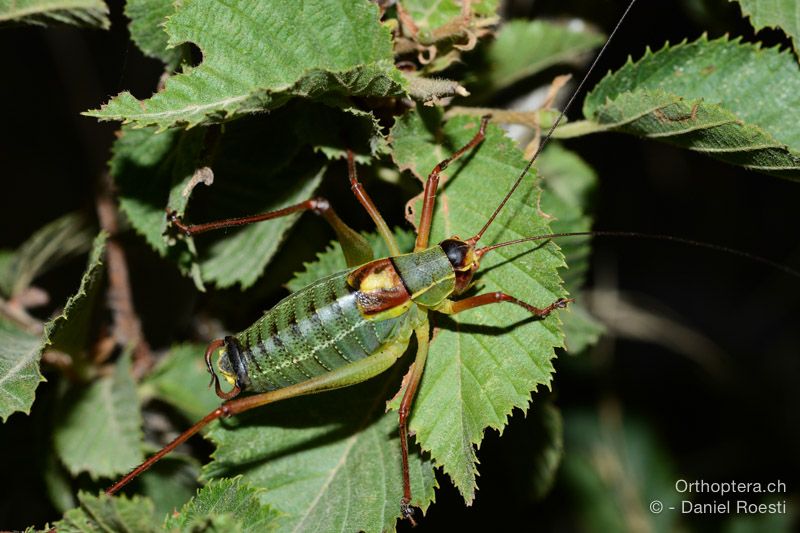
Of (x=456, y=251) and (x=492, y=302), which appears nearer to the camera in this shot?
(x=492, y=302)

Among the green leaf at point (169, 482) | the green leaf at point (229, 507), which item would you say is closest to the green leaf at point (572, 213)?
the green leaf at point (229, 507)

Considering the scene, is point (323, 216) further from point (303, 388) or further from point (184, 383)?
point (184, 383)

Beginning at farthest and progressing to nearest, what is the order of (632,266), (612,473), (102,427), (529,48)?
(632,266)
(612,473)
(529,48)
(102,427)

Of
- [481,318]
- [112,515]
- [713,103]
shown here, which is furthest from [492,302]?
[112,515]

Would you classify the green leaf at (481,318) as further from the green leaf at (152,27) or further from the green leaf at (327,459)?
the green leaf at (152,27)

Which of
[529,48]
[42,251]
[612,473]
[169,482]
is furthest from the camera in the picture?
[612,473]

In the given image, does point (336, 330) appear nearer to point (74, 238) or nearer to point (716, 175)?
point (74, 238)

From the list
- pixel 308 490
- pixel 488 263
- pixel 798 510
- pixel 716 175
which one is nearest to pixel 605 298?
pixel 716 175

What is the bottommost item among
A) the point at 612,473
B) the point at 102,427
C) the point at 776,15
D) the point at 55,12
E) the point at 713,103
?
the point at 612,473
